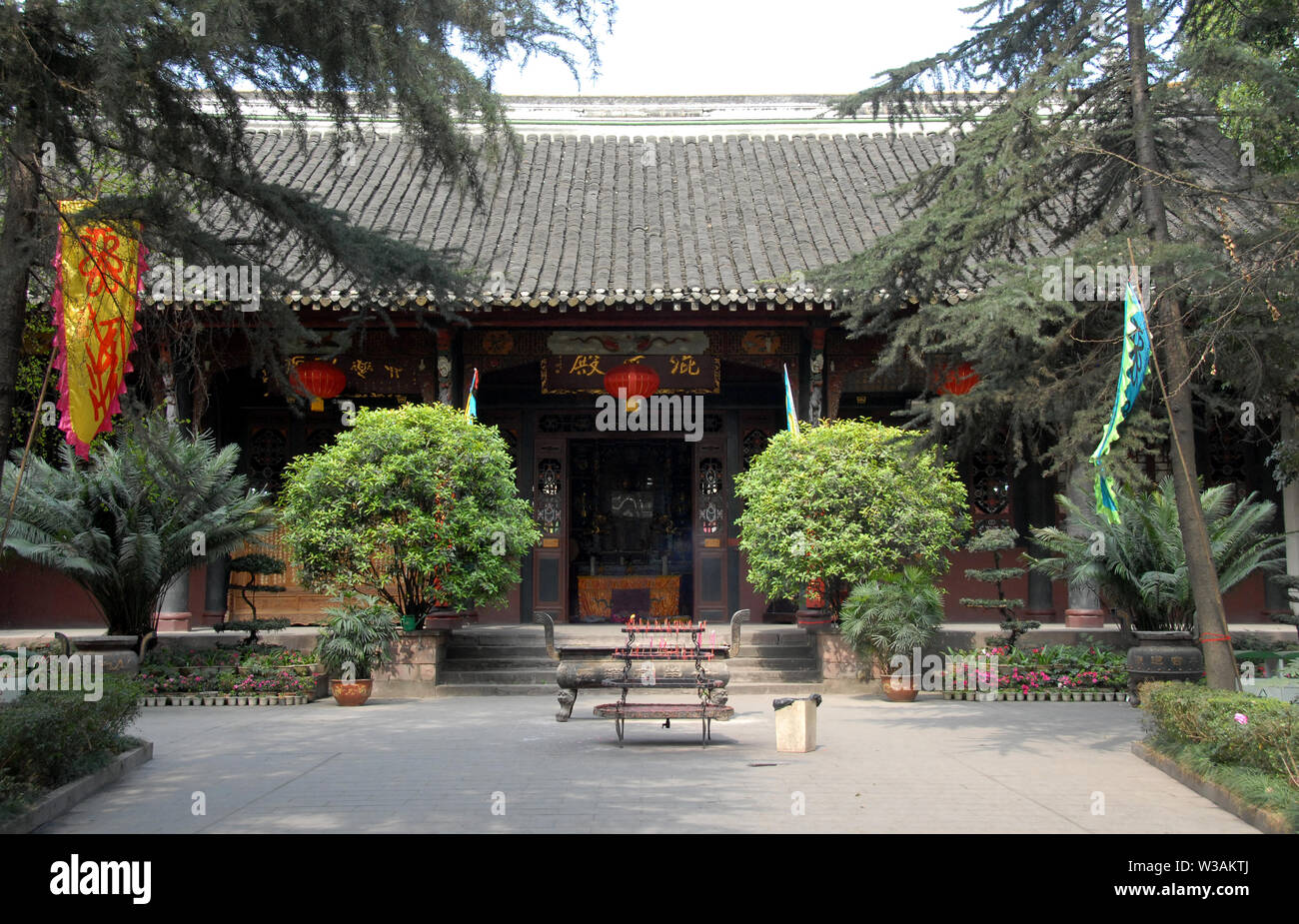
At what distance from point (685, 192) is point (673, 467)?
3742 millimetres

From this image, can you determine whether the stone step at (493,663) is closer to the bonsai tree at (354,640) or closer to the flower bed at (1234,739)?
the bonsai tree at (354,640)

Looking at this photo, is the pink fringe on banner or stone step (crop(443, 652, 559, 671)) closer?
the pink fringe on banner

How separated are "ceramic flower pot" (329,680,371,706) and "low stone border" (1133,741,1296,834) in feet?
21.2

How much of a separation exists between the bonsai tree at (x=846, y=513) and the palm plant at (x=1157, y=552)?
117cm

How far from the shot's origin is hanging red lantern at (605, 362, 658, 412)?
498 inches

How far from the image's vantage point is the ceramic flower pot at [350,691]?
394 inches

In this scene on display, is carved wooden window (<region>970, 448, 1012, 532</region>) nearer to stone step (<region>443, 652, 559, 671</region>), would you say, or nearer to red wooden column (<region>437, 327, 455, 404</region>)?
stone step (<region>443, 652, 559, 671</region>)

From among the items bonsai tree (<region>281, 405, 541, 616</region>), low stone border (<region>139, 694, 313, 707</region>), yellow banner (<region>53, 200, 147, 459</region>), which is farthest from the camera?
bonsai tree (<region>281, 405, 541, 616</region>)

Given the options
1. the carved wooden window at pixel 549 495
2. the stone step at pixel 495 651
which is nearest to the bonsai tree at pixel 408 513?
the stone step at pixel 495 651

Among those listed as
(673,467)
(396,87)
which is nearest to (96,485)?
(396,87)

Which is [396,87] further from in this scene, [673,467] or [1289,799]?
[673,467]

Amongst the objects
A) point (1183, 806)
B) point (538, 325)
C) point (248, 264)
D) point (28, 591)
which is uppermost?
point (538, 325)

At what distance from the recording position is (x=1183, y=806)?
579cm

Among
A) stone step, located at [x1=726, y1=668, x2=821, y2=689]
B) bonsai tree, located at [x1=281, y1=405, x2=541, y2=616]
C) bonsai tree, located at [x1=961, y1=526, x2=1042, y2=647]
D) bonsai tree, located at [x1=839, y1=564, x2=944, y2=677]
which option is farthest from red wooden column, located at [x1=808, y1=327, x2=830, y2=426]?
bonsai tree, located at [x1=281, y1=405, x2=541, y2=616]
